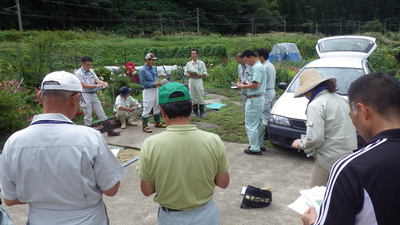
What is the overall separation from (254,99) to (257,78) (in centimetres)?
40

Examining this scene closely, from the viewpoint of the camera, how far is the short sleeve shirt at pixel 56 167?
1.87 meters

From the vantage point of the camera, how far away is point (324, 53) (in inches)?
312

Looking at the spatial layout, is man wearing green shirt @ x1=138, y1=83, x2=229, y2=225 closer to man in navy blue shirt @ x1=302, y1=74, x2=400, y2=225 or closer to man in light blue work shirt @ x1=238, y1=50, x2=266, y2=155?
Answer: man in navy blue shirt @ x1=302, y1=74, x2=400, y2=225

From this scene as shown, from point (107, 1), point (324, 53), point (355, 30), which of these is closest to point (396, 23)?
point (355, 30)

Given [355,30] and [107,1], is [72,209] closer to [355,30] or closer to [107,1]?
[107,1]

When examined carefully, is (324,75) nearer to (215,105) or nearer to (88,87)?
(215,105)

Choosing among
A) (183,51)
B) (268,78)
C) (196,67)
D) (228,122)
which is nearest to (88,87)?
(196,67)

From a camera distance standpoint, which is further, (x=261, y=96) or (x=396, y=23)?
(x=396, y=23)

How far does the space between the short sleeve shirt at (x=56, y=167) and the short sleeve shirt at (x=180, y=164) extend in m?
0.28

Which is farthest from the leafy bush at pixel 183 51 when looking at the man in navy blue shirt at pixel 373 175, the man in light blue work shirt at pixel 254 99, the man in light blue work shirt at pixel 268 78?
the man in navy blue shirt at pixel 373 175

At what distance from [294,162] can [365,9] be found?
9659cm

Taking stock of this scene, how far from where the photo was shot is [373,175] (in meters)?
1.28

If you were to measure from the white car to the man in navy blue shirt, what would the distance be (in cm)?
405

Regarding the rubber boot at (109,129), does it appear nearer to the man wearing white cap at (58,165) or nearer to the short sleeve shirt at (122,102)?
the short sleeve shirt at (122,102)
